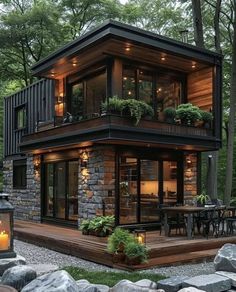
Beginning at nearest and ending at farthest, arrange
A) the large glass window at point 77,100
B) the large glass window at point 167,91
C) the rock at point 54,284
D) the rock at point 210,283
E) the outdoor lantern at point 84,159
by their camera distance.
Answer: the rock at point 54,284
the rock at point 210,283
the outdoor lantern at point 84,159
the large glass window at point 167,91
the large glass window at point 77,100

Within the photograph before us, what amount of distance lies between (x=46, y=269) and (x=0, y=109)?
1971 centimetres

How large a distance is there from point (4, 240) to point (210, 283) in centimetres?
324

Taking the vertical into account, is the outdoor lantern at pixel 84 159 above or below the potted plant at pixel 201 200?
above

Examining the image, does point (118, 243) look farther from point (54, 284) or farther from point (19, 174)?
point (19, 174)

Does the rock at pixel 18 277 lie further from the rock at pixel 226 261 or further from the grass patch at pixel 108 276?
the rock at pixel 226 261

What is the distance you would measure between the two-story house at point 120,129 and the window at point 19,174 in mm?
1751

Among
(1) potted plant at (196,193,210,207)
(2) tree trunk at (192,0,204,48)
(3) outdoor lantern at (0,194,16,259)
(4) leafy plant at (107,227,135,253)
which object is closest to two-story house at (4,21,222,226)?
(1) potted plant at (196,193,210,207)

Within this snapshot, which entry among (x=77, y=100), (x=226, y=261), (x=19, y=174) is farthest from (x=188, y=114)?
(x=19, y=174)

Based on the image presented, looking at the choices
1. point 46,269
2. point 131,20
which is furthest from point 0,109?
point 46,269

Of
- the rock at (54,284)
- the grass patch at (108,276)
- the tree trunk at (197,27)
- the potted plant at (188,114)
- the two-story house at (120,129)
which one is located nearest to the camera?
the rock at (54,284)

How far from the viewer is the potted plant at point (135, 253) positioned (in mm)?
7511

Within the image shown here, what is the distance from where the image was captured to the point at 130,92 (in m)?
11.3

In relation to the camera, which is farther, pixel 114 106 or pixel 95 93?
pixel 95 93

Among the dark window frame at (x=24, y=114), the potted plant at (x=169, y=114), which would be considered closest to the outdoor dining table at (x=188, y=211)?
the potted plant at (x=169, y=114)
